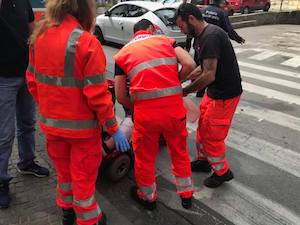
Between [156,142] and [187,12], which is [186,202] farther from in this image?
[187,12]

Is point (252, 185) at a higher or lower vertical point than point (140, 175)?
lower

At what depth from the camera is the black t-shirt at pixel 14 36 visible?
3115mm

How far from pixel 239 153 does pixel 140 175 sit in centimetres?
185

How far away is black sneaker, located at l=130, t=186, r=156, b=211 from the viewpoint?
348cm

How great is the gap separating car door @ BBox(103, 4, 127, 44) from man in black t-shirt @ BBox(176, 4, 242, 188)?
854 cm

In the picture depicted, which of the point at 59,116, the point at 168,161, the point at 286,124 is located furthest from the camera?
the point at 286,124

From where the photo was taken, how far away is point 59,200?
3127 mm

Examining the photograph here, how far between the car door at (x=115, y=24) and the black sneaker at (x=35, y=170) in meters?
8.39

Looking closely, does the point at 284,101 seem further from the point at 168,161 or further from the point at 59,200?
the point at 59,200

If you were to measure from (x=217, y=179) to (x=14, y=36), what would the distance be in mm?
2438

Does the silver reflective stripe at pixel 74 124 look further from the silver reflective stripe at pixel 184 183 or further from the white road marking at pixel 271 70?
the white road marking at pixel 271 70

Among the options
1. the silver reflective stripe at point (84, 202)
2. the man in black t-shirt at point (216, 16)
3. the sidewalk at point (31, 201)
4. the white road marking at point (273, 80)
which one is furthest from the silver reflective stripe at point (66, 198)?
the white road marking at point (273, 80)

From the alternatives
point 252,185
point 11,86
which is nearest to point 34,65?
point 11,86

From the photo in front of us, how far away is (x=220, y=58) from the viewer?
3439 millimetres
